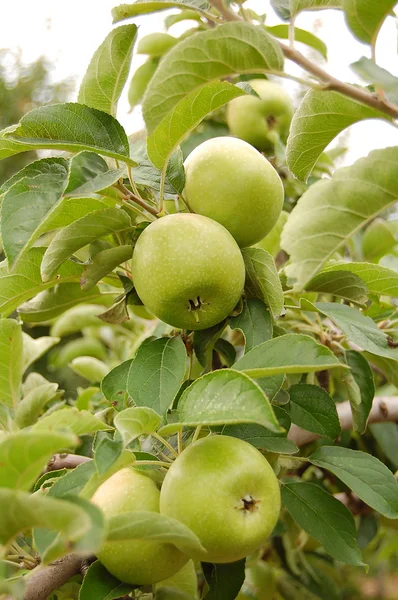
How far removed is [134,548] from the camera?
581 mm

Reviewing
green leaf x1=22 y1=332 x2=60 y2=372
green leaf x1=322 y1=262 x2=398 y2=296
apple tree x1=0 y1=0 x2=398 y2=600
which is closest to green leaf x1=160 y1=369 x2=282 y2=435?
apple tree x1=0 y1=0 x2=398 y2=600

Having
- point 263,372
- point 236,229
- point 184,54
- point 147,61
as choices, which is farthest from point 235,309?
point 147,61

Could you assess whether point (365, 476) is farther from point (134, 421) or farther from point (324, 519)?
point (134, 421)

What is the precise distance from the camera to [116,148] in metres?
0.66

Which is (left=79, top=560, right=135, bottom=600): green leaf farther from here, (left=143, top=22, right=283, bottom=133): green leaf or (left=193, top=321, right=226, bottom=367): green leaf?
(left=143, top=22, right=283, bottom=133): green leaf

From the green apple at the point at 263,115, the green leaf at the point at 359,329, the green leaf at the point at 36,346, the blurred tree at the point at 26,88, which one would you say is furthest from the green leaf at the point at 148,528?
the blurred tree at the point at 26,88

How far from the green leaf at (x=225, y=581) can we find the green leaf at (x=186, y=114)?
1.62 ft

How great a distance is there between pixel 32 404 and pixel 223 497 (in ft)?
1.59

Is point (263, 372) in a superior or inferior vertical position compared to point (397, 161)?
inferior

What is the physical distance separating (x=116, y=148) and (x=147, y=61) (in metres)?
0.89

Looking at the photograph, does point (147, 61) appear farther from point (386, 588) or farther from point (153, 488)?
point (386, 588)

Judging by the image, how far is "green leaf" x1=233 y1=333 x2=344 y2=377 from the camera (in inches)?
21.2

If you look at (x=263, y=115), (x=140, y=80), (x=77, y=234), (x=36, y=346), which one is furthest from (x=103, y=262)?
(x=140, y=80)

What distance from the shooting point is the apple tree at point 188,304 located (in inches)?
20.4
